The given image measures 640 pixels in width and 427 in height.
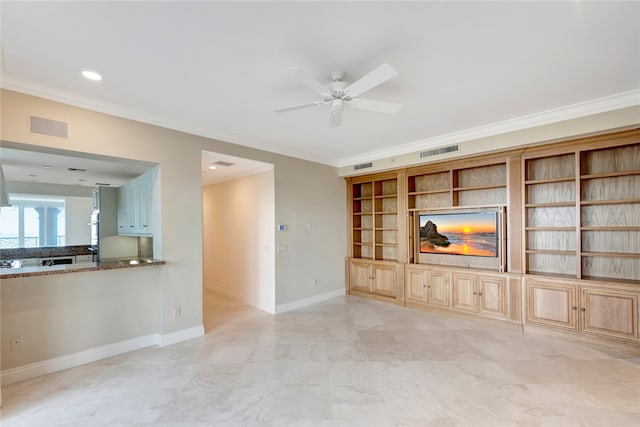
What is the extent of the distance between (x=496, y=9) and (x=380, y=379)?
3111 mm

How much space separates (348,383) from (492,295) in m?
2.83

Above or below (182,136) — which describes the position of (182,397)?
below

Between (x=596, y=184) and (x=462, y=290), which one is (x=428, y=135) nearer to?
(x=596, y=184)

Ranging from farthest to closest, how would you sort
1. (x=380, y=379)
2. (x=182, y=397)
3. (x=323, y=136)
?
(x=323, y=136)
(x=380, y=379)
(x=182, y=397)

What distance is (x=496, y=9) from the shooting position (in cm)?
A: 181

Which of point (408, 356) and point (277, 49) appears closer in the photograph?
point (277, 49)

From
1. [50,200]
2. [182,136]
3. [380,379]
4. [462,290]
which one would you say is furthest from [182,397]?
[50,200]

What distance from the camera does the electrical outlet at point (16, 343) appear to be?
2705 millimetres

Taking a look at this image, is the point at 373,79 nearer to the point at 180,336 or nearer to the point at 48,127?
the point at 48,127

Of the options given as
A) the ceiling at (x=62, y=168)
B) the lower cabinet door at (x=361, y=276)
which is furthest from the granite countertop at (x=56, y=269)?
the lower cabinet door at (x=361, y=276)

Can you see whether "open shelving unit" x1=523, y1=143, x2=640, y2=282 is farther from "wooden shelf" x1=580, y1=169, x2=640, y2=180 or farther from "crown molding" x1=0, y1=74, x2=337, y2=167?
"crown molding" x1=0, y1=74, x2=337, y2=167

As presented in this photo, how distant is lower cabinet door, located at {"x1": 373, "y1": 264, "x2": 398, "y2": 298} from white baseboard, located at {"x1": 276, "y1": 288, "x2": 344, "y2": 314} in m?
0.82

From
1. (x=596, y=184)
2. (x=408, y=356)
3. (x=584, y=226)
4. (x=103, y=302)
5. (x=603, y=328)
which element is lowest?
(x=408, y=356)

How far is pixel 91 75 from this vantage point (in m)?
2.56
